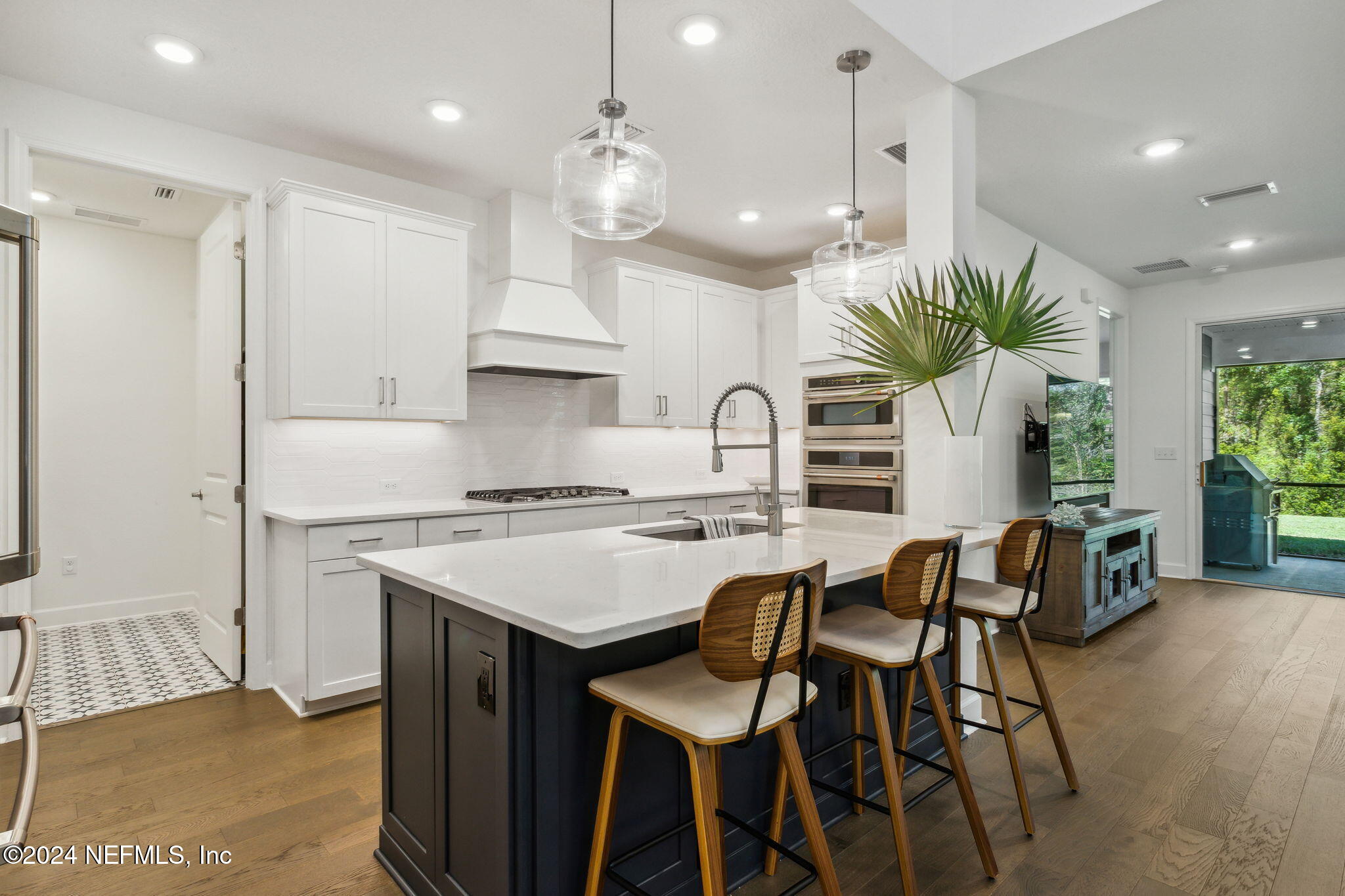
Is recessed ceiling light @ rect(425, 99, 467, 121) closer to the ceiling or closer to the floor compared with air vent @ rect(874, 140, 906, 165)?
closer to the ceiling

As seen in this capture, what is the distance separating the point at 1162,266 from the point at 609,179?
19.3ft

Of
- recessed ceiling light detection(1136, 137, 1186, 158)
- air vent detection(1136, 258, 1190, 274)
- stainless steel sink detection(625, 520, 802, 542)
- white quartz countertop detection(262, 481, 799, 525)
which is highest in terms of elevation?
recessed ceiling light detection(1136, 137, 1186, 158)

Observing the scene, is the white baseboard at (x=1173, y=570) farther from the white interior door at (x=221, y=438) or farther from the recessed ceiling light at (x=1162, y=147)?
the white interior door at (x=221, y=438)

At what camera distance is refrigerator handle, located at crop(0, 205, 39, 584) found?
4.03ft

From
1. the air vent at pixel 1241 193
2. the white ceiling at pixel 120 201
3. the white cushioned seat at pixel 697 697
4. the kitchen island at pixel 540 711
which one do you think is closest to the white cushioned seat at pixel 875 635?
the kitchen island at pixel 540 711

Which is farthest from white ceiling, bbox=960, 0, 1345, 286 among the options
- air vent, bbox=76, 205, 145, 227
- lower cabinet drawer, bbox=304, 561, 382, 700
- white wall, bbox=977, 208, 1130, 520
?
air vent, bbox=76, 205, 145, 227

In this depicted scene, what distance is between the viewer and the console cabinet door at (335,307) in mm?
3441

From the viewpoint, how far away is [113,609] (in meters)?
4.87

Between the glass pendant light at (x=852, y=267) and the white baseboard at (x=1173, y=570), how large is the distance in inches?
204

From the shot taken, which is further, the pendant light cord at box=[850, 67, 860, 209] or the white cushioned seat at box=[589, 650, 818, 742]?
the pendant light cord at box=[850, 67, 860, 209]

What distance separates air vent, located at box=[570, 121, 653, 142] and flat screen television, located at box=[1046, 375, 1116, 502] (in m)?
3.43

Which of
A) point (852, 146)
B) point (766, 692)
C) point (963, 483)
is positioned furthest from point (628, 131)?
point (766, 692)

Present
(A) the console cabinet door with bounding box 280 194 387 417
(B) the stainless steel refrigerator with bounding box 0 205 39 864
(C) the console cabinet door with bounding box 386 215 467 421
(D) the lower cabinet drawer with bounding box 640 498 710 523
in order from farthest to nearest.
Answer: (D) the lower cabinet drawer with bounding box 640 498 710 523 < (C) the console cabinet door with bounding box 386 215 467 421 < (A) the console cabinet door with bounding box 280 194 387 417 < (B) the stainless steel refrigerator with bounding box 0 205 39 864

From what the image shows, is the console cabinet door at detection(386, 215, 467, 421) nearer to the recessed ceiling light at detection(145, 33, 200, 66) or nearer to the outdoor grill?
the recessed ceiling light at detection(145, 33, 200, 66)
